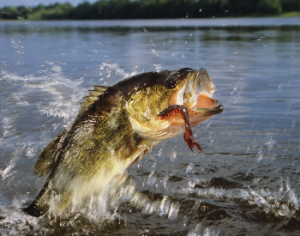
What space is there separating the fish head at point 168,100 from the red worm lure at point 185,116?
5cm

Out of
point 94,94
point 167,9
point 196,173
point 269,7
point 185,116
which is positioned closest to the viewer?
point 185,116

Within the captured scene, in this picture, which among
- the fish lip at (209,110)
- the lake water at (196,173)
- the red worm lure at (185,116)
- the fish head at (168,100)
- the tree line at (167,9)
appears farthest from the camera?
the tree line at (167,9)

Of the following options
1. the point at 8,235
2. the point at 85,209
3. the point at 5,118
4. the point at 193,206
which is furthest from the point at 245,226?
the point at 5,118

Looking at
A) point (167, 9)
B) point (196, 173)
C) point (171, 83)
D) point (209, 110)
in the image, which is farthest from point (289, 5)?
point (209, 110)

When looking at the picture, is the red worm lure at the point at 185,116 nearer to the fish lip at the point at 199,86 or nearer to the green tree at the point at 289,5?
the fish lip at the point at 199,86

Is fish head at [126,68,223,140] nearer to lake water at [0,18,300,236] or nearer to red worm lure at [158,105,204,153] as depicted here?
red worm lure at [158,105,204,153]

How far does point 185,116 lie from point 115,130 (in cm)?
69

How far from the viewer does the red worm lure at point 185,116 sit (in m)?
2.95

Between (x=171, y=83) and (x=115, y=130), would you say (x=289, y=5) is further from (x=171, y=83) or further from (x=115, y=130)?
(x=115, y=130)

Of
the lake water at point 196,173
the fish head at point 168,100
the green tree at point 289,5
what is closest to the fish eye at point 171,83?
the fish head at point 168,100

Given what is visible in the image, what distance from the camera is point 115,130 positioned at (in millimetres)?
3359

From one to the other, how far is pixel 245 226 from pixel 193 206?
0.61 m

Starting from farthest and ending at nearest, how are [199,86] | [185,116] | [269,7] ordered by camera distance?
[269,7] < [199,86] < [185,116]

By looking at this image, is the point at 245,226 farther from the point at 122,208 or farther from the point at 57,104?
the point at 57,104
